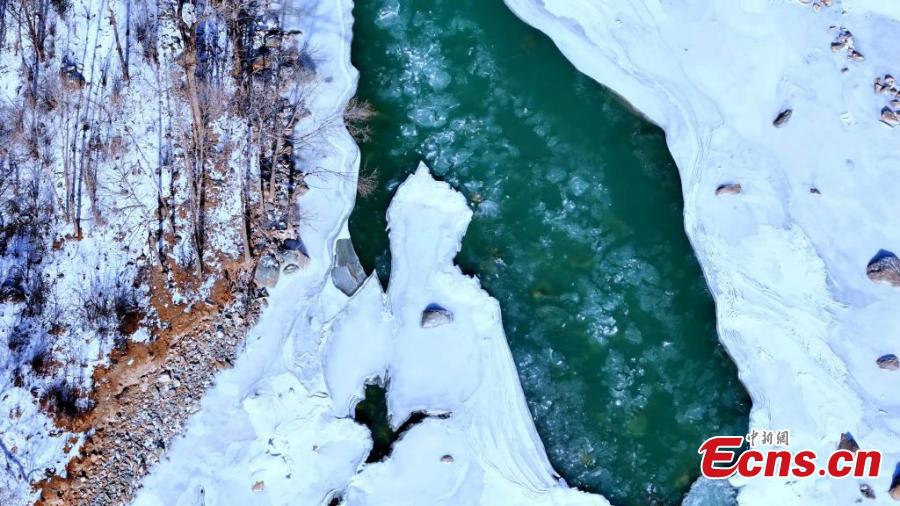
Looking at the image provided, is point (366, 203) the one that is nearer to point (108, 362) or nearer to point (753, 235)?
point (108, 362)

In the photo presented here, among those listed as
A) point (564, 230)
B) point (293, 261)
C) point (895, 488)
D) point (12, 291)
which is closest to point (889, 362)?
point (895, 488)

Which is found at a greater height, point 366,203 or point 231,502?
point 366,203

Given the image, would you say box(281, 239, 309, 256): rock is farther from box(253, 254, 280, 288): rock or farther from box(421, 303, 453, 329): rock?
box(421, 303, 453, 329): rock

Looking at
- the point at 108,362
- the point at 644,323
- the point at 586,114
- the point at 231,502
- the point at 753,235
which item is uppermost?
the point at 586,114

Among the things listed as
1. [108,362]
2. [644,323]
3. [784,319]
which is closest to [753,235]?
[784,319]

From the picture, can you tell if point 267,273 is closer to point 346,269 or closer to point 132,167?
point 346,269

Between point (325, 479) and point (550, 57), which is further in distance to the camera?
point (550, 57)
